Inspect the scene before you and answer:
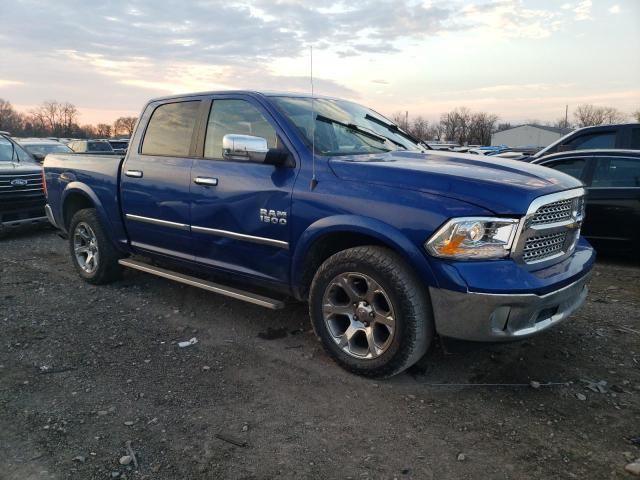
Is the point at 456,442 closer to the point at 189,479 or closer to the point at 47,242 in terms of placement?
the point at 189,479

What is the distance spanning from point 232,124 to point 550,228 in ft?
8.42

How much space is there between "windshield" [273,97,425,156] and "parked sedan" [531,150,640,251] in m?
3.22

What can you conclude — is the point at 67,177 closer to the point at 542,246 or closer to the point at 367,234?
the point at 367,234

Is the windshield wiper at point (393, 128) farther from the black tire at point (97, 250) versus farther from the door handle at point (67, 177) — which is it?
the door handle at point (67, 177)

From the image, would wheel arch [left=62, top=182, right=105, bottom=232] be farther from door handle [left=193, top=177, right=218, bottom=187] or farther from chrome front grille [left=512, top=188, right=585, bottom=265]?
chrome front grille [left=512, top=188, right=585, bottom=265]

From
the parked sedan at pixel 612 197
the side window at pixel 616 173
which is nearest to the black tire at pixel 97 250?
the parked sedan at pixel 612 197

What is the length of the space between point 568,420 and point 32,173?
8.74 m

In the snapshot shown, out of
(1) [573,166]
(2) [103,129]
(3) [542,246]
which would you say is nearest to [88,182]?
(3) [542,246]

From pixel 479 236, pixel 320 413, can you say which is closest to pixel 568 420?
pixel 479 236

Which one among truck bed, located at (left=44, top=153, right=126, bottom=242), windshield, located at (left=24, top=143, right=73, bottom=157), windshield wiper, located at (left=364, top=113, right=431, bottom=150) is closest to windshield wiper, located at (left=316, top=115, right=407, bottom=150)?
windshield wiper, located at (left=364, top=113, right=431, bottom=150)

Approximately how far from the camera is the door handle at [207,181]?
4.07 meters

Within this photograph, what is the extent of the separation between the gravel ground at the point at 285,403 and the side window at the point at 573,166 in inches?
103

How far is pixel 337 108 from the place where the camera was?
Answer: 4.44 m

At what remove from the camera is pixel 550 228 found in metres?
3.20
